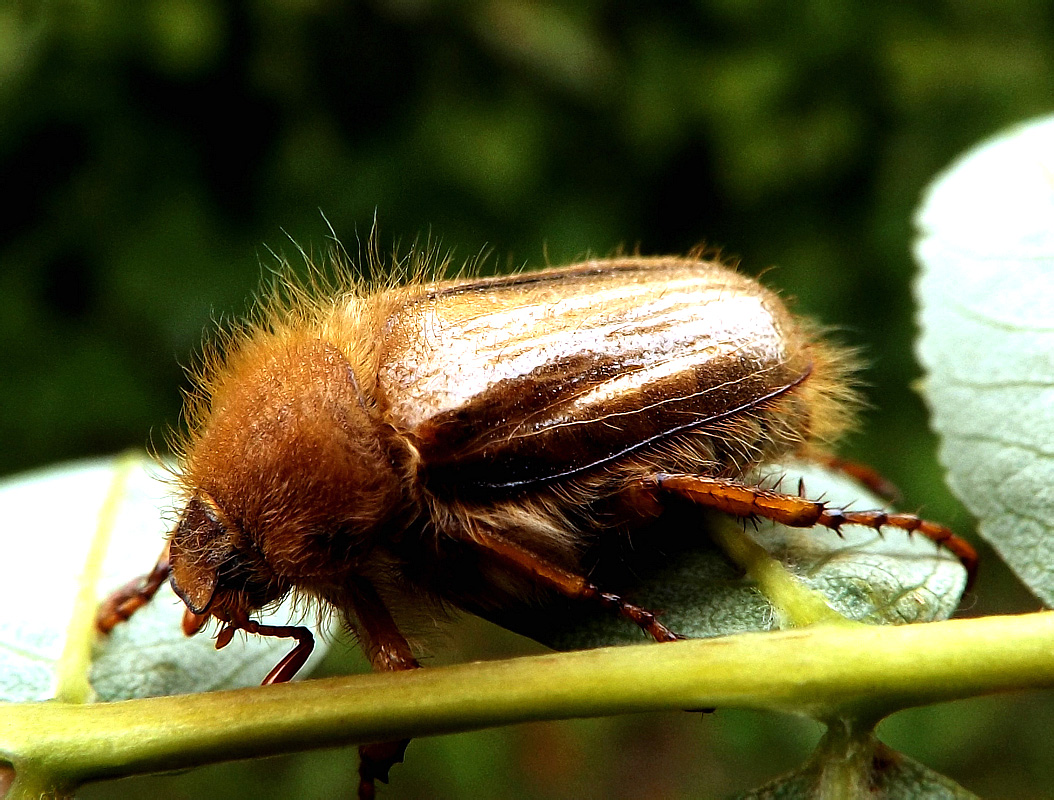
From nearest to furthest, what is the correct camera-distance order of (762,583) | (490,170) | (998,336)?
(762,583) < (998,336) < (490,170)

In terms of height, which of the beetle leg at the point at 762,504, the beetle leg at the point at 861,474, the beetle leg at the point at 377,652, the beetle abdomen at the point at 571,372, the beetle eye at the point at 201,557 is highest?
the beetle abdomen at the point at 571,372

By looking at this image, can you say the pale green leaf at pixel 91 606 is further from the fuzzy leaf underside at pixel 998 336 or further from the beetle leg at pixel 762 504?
the fuzzy leaf underside at pixel 998 336

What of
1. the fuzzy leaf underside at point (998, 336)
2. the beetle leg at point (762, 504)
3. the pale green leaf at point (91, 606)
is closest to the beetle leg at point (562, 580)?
the beetle leg at point (762, 504)

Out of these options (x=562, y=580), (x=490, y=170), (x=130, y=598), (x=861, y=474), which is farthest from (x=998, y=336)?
(x=490, y=170)

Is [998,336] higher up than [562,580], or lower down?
higher up

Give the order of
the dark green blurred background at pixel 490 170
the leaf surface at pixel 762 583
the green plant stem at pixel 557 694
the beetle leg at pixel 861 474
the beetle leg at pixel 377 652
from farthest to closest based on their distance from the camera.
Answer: the dark green blurred background at pixel 490 170
the beetle leg at pixel 861 474
the beetle leg at pixel 377 652
the leaf surface at pixel 762 583
the green plant stem at pixel 557 694

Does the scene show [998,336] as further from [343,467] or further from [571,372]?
[343,467]

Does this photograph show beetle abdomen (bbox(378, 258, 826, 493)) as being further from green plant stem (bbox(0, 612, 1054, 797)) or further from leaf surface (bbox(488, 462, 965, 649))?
green plant stem (bbox(0, 612, 1054, 797))

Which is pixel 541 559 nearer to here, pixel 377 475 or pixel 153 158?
pixel 377 475
